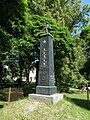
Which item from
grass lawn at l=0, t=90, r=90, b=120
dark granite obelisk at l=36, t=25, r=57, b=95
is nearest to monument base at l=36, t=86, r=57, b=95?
dark granite obelisk at l=36, t=25, r=57, b=95

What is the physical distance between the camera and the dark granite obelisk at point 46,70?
9633mm

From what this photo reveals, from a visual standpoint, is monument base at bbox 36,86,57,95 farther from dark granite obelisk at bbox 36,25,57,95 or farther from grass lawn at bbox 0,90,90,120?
grass lawn at bbox 0,90,90,120

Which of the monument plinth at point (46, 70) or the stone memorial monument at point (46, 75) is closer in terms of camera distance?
the stone memorial monument at point (46, 75)

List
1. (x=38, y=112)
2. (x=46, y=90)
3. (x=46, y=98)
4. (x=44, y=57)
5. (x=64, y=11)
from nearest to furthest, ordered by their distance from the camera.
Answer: (x=38, y=112) → (x=46, y=98) → (x=46, y=90) → (x=44, y=57) → (x=64, y=11)

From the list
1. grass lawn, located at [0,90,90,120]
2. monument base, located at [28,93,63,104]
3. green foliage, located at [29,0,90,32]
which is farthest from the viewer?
green foliage, located at [29,0,90,32]

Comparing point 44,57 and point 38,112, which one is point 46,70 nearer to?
point 44,57

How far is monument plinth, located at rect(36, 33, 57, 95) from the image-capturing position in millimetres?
9633

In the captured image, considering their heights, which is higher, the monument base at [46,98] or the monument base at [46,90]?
the monument base at [46,90]

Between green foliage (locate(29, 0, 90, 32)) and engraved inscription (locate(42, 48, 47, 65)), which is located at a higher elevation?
green foliage (locate(29, 0, 90, 32))

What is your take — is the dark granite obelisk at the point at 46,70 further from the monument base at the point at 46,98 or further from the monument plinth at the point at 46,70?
the monument base at the point at 46,98

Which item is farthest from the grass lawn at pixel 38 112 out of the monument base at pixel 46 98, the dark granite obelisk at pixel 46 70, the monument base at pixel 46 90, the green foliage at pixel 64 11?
the green foliage at pixel 64 11

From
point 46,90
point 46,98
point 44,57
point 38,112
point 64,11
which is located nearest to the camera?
point 38,112

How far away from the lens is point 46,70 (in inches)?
387

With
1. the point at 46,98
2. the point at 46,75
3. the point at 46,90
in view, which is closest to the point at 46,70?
the point at 46,75
